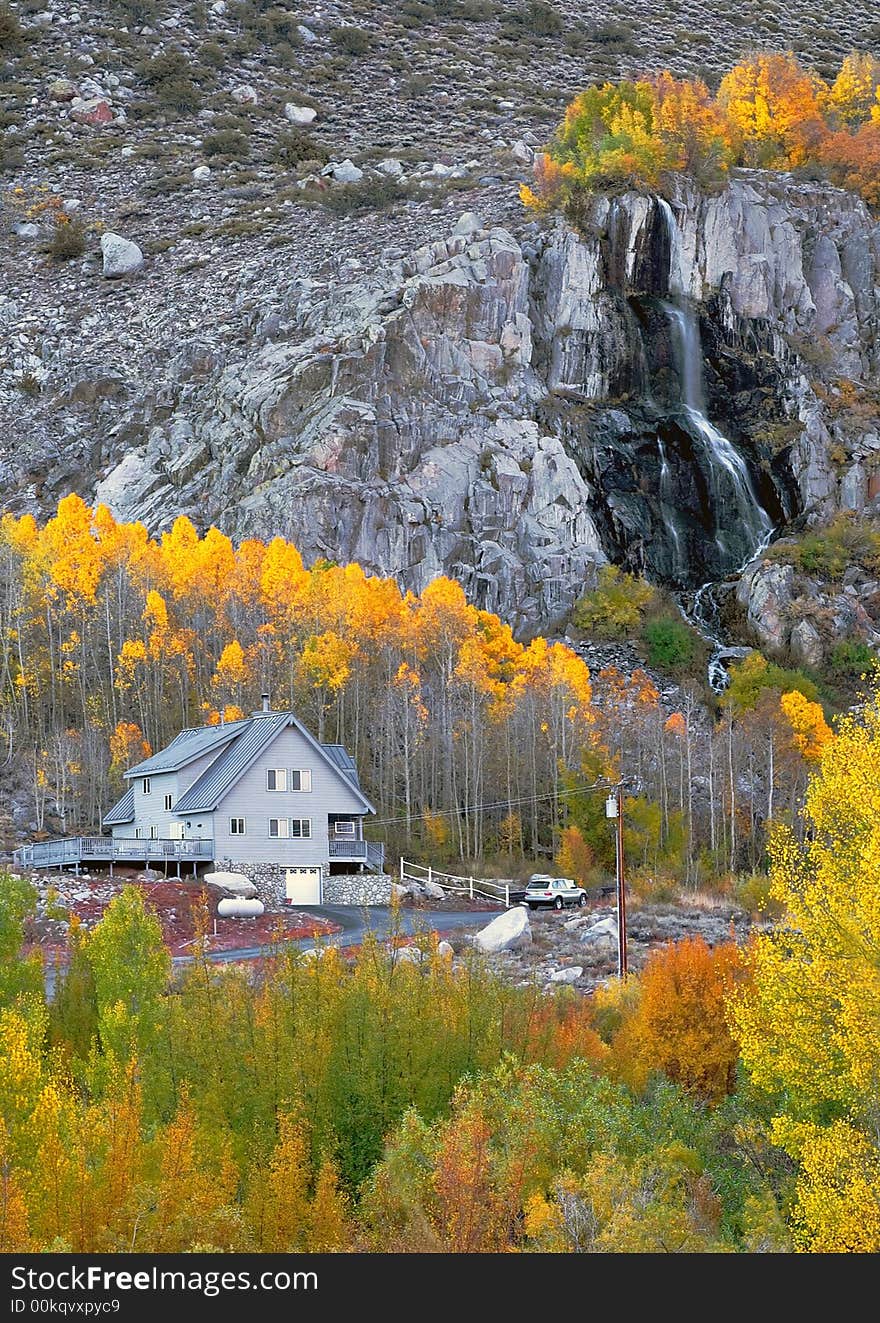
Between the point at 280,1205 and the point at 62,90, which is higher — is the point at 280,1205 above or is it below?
below

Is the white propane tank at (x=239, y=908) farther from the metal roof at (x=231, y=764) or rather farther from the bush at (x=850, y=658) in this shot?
the bush at (x=850, y=658)

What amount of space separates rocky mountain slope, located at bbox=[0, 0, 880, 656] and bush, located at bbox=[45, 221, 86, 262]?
0.96 meters

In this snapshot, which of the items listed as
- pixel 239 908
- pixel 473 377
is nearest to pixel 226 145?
pixel 473 377

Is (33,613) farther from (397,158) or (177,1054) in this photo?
(397,158)

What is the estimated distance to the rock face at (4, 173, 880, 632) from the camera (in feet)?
309

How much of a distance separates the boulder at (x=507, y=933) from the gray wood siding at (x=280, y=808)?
13.6 metres

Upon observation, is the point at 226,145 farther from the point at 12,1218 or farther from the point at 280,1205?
the point at 12,1218

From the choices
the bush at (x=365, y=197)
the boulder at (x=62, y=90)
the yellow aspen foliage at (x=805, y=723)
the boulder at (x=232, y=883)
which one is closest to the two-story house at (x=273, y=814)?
the boulder at (x=232, y=883)

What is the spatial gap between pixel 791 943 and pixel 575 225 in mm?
95490

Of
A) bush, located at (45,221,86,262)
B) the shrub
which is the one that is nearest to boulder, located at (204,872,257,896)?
bush, located at (45,221,86,262)

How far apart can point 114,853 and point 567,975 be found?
23.7m

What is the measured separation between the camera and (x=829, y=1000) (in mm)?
21188

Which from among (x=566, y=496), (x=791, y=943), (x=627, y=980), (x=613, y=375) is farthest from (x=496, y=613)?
(x=791, y=943)

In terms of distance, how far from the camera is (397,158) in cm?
15675
